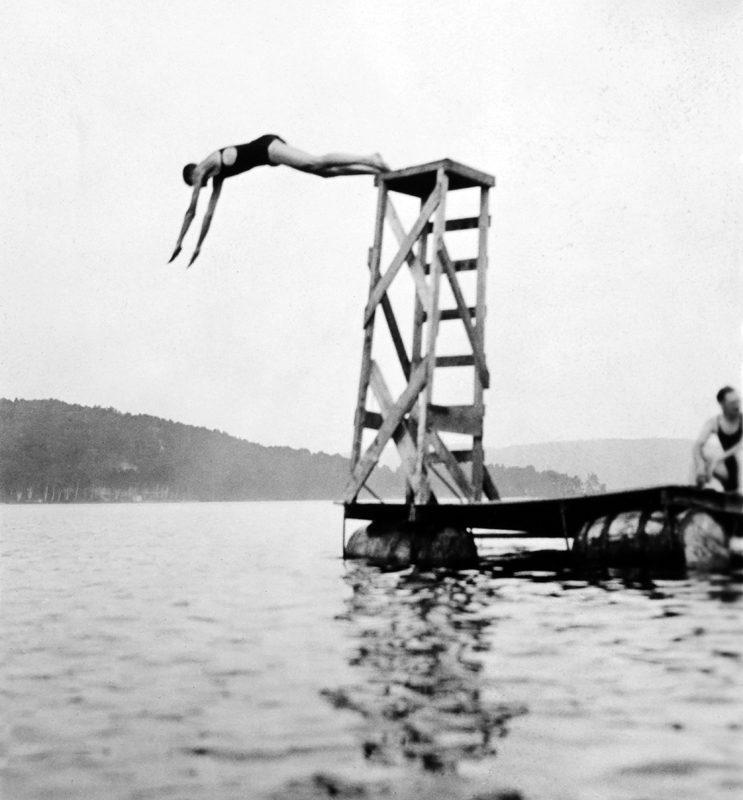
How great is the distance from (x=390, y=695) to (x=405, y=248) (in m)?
10.2

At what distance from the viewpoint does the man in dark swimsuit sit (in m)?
13.2

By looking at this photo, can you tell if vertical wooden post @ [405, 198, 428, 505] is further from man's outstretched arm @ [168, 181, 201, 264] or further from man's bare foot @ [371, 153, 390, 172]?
man's outstretched arm @ [168, 181, 201, 264]

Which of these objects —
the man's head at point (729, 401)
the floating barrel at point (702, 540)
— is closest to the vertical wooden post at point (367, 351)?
the floating barrel at point (702, 540)

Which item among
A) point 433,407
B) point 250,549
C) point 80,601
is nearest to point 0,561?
point 250,549

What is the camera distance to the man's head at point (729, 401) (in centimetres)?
1171

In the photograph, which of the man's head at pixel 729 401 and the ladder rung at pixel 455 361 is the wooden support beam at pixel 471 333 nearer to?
the ladder rung at pixel 455 361

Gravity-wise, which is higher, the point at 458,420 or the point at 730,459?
the point at 458,420

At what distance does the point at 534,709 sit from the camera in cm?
605

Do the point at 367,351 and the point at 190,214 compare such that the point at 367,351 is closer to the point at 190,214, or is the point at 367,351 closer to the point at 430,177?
the point at 430,177

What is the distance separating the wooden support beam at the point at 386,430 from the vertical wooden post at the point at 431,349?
14 cm

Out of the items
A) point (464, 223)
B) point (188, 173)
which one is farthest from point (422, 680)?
point (464, 223)

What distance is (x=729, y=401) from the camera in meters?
11.8

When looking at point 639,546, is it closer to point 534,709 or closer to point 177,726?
point 534,709

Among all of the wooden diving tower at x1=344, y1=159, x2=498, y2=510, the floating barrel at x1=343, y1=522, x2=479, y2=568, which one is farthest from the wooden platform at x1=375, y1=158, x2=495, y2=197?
the floating barrel at x1=343, y1=522, x2=479, y2=568
